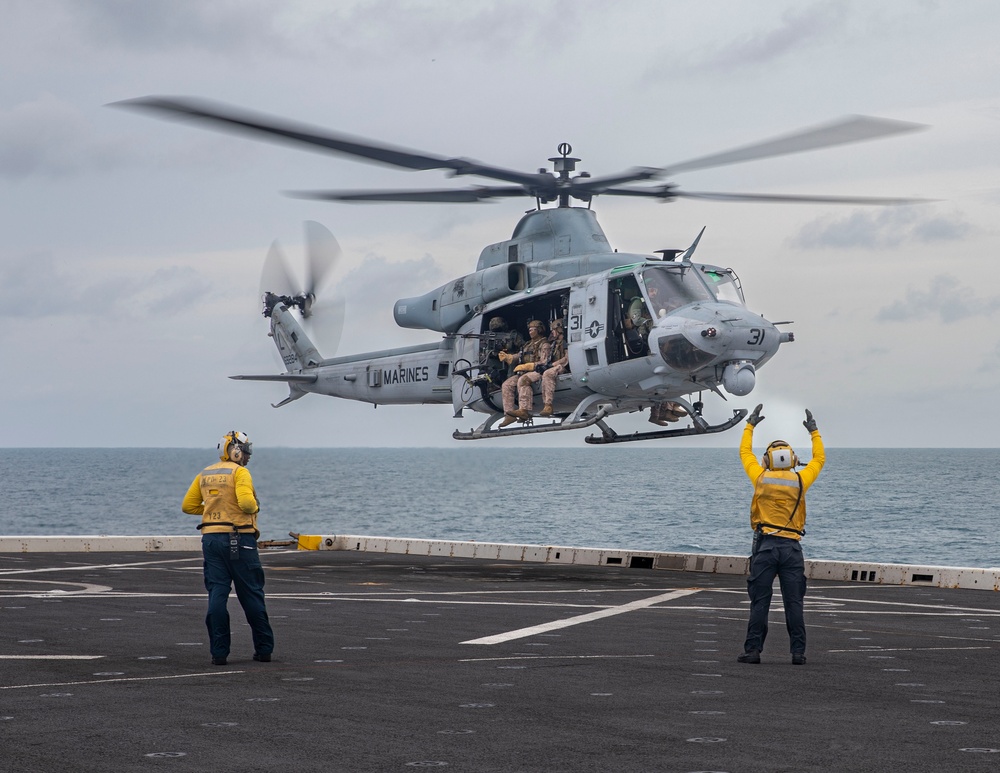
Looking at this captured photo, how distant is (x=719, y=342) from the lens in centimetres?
1794

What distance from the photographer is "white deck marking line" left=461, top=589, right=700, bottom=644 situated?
12102 millimetres

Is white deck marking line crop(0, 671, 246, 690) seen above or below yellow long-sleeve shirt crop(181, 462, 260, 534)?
below

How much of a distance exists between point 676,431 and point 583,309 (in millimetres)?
2529

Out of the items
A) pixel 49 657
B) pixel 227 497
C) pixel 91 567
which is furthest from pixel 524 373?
pixel 49 657

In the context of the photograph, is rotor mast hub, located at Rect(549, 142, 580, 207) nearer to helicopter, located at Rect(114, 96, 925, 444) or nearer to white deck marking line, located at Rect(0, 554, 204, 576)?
helicopter, located at Rect(114, 96, 925, 444)

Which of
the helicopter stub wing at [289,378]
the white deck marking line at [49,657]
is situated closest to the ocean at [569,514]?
the helicopter stub wing at [289,378]

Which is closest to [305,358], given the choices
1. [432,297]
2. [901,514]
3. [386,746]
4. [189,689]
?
[432,297]

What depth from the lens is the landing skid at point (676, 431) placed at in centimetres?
1938

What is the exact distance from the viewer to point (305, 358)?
27266 mm

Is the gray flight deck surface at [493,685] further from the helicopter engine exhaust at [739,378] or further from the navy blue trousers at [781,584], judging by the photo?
the helicopter engine exhaust at [739,378]

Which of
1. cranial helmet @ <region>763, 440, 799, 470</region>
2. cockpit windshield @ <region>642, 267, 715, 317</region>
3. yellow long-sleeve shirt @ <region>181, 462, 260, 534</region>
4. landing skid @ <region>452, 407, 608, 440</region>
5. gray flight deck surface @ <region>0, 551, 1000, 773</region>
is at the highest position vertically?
cockpit windshield @ <region>642, 267, 715, 317</region>

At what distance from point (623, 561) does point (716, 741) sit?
1596cm

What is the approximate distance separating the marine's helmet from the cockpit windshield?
9.42 metres

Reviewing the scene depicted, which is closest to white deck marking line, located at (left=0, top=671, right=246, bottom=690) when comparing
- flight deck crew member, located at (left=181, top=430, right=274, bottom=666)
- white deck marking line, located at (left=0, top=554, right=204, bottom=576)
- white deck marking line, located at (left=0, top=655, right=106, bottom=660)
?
flight deck crew member, located at (left=181, top=430, right=274, bottom=666)
